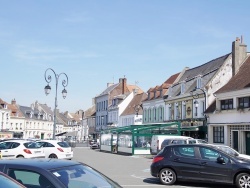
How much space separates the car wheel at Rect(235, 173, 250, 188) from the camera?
13266 mm

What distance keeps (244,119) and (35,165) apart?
28.0 metres

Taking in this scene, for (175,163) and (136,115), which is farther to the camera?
(136,115)

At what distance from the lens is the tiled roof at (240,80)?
32.7 metres

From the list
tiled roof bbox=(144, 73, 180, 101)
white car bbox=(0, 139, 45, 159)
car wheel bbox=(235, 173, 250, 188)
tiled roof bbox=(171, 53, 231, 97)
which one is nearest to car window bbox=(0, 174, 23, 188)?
car wheel bbox=(235, 173, 250, 188)

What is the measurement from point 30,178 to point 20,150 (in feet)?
59.5

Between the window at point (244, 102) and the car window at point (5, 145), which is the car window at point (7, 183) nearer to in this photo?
the car window at point (5, 145)

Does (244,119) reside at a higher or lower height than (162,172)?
higher

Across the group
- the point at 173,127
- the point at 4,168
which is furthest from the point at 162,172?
the point at 173,127

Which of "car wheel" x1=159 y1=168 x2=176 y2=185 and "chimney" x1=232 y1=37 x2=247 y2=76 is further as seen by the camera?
"chimney" x1=232 y1=37 x2=247 y2=76

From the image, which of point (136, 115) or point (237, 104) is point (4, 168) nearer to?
point (237, 104)

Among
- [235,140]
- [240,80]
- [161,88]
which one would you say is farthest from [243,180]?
[161,88]

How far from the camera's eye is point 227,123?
33750 mm

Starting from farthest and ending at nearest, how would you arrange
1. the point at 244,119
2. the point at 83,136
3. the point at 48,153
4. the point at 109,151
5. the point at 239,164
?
the point at 83,136, the point at 109,151, the point at 244,119, the point at 48,153, the point at 239,164

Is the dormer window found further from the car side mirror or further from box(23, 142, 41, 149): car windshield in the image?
the car side mirror
